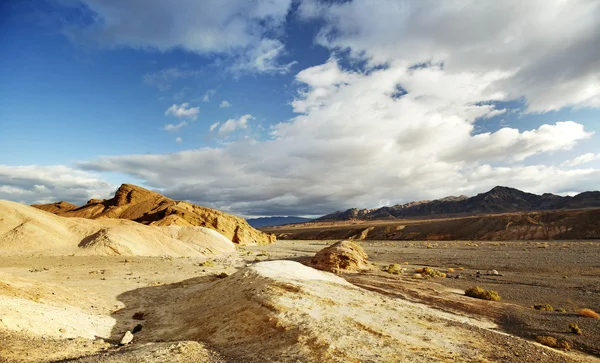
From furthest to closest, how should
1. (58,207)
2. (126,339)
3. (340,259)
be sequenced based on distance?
(58,207)
(340,259)
(126,339)

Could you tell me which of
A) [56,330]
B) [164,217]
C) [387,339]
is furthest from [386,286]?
[164,217]

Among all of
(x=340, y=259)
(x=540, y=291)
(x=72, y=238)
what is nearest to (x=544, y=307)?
(x=540, y=291)

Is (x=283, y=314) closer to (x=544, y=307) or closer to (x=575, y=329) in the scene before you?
(x=575, y=329)

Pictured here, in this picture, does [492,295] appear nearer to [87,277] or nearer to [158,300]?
[158,300]

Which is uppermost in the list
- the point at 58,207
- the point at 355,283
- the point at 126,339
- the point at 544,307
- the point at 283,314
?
the point at 58,207

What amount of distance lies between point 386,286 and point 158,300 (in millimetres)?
13144

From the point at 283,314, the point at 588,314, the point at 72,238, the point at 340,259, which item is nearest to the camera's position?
the point at 283,314

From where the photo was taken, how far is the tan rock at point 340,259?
27600 millimetres

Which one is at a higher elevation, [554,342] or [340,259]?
[340,259]

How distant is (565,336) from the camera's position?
39.9ft

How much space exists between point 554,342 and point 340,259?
57.9 feet

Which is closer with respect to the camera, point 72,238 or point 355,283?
point 355,283

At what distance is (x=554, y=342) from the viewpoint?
446 inches

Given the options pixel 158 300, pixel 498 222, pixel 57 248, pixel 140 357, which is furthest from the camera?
pixel 498 222
